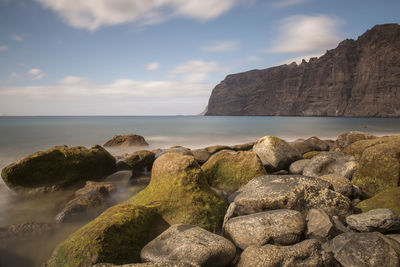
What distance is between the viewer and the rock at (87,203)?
5406mm

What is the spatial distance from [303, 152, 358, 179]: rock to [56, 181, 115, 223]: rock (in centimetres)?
583

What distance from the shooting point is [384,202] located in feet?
15.4

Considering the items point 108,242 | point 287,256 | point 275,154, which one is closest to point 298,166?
point 275,154

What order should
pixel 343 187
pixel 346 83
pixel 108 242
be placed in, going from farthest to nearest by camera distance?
pixel 346 83, pixel 343 187, pixel 108 242

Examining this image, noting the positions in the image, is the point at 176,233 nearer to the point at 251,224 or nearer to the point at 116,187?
the point at 251,224

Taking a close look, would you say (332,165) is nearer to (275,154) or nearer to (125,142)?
(275,154)

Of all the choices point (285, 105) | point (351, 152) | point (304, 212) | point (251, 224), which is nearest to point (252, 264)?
point (251, 224)

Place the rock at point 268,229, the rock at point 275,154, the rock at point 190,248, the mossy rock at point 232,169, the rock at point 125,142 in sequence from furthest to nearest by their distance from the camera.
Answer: the rock at point 125,142 → the rock at point 275,154 → the mossy rock at point 232,169 → the rock at point 268,229 → the rock at point 190,248

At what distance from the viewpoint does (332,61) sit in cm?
11094

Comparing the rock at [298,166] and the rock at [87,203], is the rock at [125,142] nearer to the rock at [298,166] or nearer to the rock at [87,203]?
the rock at [87,203]

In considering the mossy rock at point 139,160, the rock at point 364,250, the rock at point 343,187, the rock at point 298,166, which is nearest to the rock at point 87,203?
the mossy rock at point 139,160

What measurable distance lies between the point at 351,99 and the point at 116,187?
117779 mm

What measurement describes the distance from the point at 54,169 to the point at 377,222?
7.79 meters

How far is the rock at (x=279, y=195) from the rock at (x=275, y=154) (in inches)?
121
